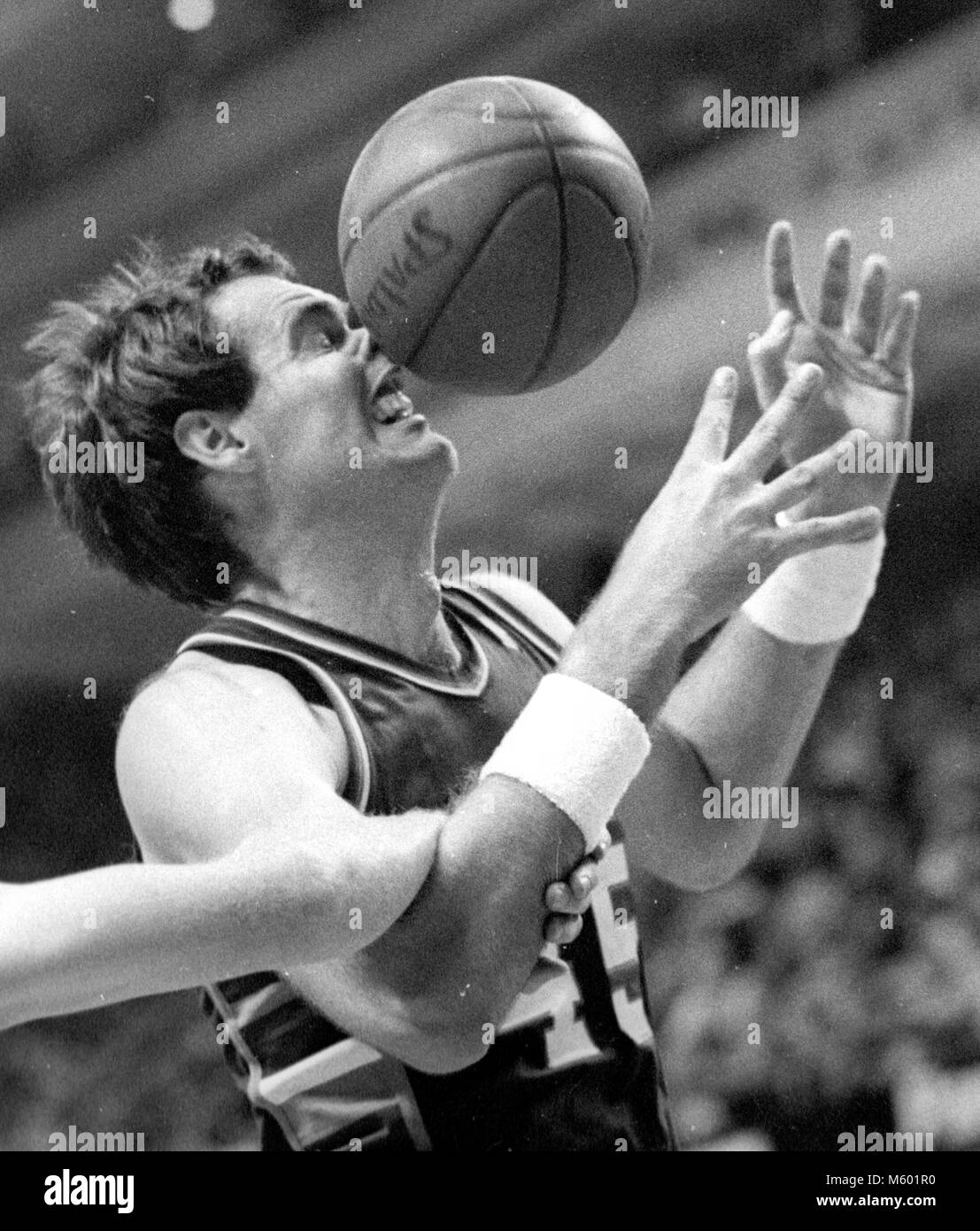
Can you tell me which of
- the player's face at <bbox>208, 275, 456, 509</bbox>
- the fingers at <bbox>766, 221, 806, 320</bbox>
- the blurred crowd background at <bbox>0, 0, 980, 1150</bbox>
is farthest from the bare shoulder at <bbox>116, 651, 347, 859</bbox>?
the fingers at <bbox>766, 221, 806, 320</bbox>

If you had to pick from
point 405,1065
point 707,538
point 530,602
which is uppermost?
point 707,538

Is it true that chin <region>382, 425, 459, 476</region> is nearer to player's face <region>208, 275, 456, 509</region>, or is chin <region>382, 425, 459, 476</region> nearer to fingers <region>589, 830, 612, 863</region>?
player's face <region>208, 275, 456, 509</region>

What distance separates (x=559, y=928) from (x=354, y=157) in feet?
3.37

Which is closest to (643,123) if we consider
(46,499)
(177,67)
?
(177,67)

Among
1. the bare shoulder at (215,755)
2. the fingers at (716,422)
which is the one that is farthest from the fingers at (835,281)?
the bare shoulder at (215,755)

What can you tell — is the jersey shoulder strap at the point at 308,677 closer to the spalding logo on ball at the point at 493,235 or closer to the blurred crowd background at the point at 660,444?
the spalding logo on ball at the point at 493,235

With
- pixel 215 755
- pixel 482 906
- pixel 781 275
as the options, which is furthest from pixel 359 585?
pixel 781 275

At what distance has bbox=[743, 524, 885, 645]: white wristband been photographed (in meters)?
1.65

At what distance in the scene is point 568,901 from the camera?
1296 millimetres

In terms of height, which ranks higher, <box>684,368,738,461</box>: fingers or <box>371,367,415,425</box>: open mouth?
<box>684,368,738,461</box>: fingers

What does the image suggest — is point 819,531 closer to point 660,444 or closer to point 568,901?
point 568,901

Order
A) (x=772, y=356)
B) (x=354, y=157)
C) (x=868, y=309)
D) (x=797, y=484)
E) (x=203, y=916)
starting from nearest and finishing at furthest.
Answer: (x=203, y=916), (x=797, y=484), (x=772, y=356), (x=868, y=309), (x=354, y=157)

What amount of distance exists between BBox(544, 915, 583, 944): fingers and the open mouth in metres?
0.49
